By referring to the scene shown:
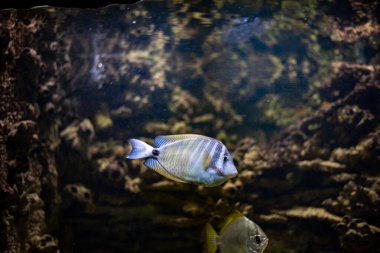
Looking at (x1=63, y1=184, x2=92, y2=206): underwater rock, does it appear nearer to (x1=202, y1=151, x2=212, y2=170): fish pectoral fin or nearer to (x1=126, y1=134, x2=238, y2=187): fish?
(x1=126, y1=134, x2=238, y2=187): fish

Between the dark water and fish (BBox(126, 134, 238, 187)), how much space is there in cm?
220

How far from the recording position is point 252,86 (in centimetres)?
557

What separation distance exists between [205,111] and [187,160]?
2.79m

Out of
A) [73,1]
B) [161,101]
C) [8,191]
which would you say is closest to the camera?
[73,1]

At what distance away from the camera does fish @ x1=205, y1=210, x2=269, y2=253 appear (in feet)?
9.46

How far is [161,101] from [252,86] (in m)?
1.59

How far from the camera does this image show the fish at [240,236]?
2.88 meters

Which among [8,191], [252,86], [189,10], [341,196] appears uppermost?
[189,10]

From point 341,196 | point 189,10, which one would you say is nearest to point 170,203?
point 341,196

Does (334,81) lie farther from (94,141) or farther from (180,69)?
(94,141)

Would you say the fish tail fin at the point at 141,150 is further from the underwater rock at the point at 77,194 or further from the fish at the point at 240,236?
the underwater rock at the point at 77,194

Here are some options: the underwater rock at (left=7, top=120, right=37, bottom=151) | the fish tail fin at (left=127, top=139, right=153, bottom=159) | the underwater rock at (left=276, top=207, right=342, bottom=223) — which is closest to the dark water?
the underwater rock at (left=276, top=207, right=342, bottom=223)

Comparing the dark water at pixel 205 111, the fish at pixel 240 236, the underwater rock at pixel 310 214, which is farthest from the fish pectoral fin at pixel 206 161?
the underwater rock at pixel 310 214

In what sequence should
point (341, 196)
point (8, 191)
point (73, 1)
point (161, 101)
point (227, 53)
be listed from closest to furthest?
point (73, 1), point (8, 191), point (341, 196), point (161, 101), point (227, 53)
